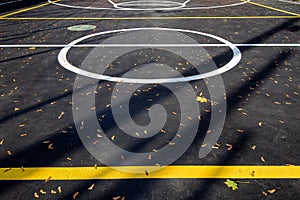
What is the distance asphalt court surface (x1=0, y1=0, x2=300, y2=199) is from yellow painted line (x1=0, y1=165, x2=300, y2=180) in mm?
13

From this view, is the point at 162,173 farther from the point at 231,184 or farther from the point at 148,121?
the point at 148,121

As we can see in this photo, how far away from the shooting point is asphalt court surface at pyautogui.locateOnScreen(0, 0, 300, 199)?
11.1ft

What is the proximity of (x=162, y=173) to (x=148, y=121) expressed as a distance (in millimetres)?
1292

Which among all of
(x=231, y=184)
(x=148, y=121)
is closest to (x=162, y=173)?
(x=231, y=184)

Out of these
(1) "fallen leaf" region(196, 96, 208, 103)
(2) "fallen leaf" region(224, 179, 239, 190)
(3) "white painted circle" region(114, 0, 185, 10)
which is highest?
(3) "white painted circle" region(114, 0, 185, 10)

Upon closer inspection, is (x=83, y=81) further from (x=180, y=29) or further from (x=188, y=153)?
(x=180, y=29)

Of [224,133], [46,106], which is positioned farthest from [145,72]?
[224,133]

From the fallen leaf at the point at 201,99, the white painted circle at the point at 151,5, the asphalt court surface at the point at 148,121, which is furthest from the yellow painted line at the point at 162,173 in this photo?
the white painted circle at the point at 151,5

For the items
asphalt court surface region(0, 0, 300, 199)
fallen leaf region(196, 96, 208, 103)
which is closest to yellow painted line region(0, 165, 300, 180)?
asphalt court surface region(0, 0, 300, 199)

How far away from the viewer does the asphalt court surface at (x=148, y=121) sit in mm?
3375

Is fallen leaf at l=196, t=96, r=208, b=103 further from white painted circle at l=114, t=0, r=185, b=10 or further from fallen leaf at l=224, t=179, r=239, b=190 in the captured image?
white painted circle at l=114, t=0, r=185, b=10

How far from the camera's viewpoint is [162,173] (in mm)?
3590

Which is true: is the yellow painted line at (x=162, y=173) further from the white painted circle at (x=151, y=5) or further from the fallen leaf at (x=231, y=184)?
the white painted circle at (x=151, y=5)

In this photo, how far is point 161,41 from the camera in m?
9.04
